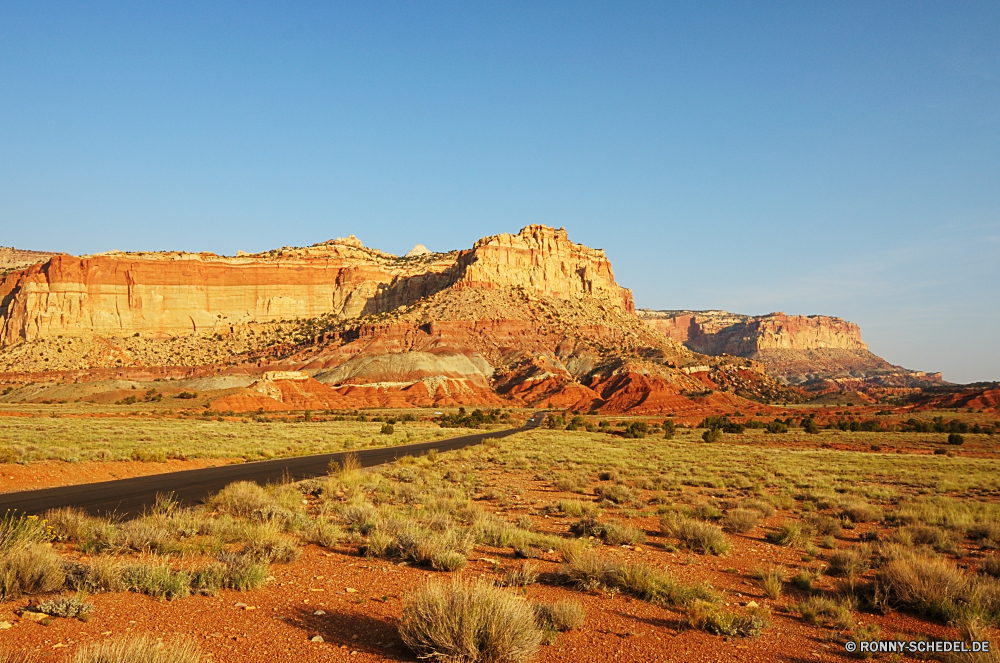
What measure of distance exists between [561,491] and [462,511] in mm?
6264

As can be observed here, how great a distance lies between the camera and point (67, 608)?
5.89 metres

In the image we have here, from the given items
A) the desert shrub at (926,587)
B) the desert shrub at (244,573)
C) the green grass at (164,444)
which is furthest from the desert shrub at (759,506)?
the green grass at (164,444)

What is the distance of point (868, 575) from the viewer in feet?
30.7

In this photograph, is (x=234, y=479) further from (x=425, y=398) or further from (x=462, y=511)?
(x=425, y=398)

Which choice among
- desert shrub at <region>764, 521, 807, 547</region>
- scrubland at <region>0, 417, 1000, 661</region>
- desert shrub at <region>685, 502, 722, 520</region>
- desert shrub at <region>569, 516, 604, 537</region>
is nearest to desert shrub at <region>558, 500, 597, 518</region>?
scrubland at <region>0, 417, 1000, 661</region>

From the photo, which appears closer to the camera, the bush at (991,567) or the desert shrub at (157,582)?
the desert shrub at (157,582)

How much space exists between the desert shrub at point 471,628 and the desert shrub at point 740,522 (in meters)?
8.96

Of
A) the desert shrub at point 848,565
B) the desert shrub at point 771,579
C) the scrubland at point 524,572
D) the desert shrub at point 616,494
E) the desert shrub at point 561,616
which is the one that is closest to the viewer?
the scrubland at point 524,572

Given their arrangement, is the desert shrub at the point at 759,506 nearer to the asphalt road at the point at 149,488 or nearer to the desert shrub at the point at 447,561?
the desert shrub at the point at 447,561

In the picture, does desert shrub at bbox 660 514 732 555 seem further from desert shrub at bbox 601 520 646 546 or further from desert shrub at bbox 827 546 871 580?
desert shrub at bbox 827 546 871 580

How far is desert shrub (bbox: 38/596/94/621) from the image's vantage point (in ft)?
19.2

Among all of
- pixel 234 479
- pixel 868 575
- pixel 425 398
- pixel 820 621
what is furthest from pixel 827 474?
pixel 425 398

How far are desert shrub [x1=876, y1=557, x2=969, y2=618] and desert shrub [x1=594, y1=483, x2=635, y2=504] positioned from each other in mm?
8797

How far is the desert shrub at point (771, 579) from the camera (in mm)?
8203
